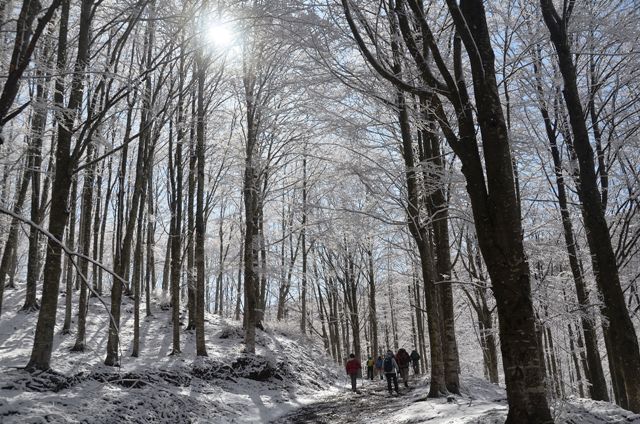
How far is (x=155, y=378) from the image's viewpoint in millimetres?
10242

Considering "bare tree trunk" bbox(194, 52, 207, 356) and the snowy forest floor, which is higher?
"bare tree trunk" bbox(194, 52, 207, 356)

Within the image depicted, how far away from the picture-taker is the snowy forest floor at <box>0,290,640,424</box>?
659 cm

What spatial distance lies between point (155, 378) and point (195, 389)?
1183 millimetres

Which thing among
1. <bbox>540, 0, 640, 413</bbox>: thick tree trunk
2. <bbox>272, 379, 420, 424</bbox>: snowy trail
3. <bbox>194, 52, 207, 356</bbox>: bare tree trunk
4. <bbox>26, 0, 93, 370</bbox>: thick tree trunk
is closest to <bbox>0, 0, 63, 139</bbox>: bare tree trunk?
<bbox>26, 0, 93, 370</bbox>: thick tree trunk

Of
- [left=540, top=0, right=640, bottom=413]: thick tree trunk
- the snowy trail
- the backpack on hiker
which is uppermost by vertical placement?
[left=540, top=0, right=640, bottom=413]: thick tree trunk

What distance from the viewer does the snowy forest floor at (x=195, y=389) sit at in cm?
659

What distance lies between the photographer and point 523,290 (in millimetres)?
3854

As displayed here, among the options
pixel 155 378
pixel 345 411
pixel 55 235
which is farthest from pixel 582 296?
pixel 55 235

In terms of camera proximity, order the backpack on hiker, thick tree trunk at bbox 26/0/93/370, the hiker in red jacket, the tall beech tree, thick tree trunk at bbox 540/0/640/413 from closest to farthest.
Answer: the tall beech tree → thick tree trunk at bbox 540/0/640/413 → thick tree trunk at bbox 26/0/93/370 → the backpack on hiker → the hiker in red jacket

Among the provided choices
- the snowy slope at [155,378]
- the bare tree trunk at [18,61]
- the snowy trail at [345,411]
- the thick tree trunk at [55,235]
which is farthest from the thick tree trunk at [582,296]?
the thick tree trunk at [55,235]

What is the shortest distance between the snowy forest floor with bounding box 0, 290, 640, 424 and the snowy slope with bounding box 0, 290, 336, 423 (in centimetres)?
3

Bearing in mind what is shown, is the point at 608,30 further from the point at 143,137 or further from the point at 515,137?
the point at 143,137

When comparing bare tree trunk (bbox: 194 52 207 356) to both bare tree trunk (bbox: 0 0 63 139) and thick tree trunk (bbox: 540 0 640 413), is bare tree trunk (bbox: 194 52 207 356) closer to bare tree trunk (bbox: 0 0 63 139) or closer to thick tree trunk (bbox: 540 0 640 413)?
thick tree trunk (bbox: 540 0 640 413)

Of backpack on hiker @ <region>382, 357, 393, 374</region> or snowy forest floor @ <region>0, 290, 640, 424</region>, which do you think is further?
backpack on hiker @ <region>382, 357, 393, 374</region>
